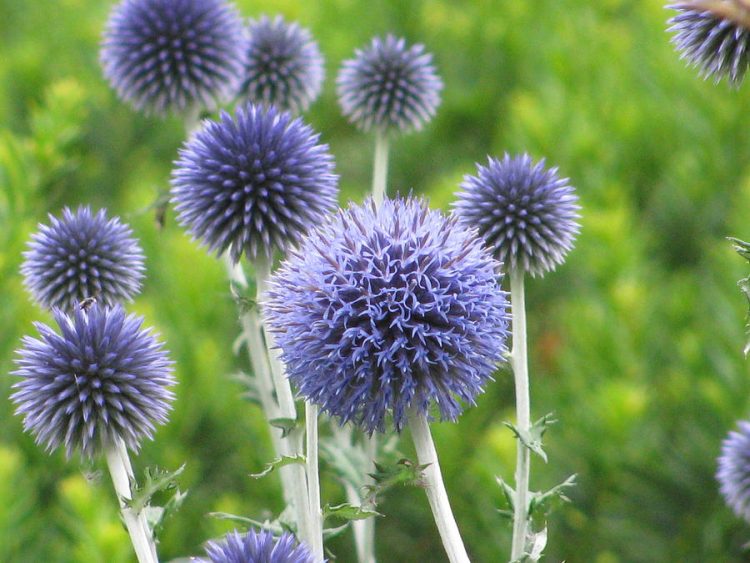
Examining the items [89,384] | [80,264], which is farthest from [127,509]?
[80,264]

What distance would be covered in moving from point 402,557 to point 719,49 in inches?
89.1

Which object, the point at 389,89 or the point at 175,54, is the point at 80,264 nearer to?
the point at 175,54

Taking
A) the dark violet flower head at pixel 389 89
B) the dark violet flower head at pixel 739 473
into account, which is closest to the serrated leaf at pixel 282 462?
the dark violet flower head at pixel 739 473

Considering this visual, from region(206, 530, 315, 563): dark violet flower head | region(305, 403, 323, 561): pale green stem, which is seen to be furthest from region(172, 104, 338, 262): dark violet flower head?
region(206, 530, 315, 563): dark violet flower head

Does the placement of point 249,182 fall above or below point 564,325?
below

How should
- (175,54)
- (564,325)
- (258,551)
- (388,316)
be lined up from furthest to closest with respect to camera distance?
1. (564,325)
2. (175,54)
3. (388,316)
4. (258,551)

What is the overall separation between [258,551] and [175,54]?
1409 millimetres

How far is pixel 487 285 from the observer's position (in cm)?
129

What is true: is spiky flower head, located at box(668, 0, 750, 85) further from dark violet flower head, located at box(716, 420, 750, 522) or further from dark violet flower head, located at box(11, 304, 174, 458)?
dark violet flower head, located at box(11, 304, 174, 458)

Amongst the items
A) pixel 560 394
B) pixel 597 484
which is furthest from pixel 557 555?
pixel 560 394

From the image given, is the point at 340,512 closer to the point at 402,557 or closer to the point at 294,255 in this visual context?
the point at 294,255

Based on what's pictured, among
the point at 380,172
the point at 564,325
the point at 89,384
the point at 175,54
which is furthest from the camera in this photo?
the point at 564,325

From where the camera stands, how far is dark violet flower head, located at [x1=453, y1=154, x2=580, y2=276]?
1.66 m

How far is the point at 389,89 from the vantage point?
2.19 metres
